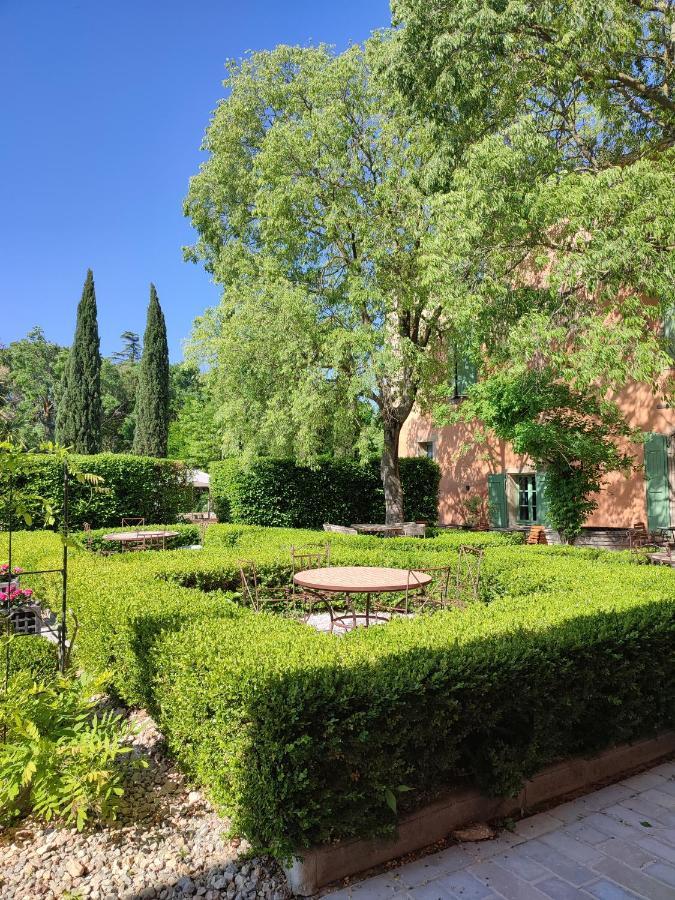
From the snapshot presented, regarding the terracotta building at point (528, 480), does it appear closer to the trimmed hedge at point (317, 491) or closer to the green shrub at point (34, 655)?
the trimmed hedge at point (317, 491)

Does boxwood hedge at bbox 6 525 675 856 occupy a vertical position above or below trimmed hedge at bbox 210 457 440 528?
below

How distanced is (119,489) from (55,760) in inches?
558

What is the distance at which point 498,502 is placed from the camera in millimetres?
18234

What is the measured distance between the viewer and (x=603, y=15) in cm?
805

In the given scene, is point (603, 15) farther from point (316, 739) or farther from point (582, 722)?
point (316, 739)

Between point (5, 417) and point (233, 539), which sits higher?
point (5, 417)

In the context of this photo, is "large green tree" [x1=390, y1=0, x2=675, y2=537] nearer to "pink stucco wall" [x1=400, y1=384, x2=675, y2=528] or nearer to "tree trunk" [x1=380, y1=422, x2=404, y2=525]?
A: "pink stucco wall" [x1=400, y1=384, x2=675, y2=528]

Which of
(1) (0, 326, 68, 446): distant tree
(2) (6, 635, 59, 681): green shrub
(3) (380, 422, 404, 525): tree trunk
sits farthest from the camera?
(1) (0, 326, 68, 446): distant tree

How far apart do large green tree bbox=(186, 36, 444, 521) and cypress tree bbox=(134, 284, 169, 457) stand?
657 inches

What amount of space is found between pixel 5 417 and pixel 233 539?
8.65 m

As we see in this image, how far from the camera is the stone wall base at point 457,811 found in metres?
2.51

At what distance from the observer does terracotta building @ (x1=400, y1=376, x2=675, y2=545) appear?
13.5 m

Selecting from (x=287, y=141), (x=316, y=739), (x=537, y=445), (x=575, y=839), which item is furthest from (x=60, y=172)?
(x=575, y=839)

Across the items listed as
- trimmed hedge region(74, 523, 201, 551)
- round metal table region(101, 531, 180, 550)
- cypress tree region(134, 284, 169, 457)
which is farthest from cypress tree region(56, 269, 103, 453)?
round metal table region(101, 531, 180, 550)
